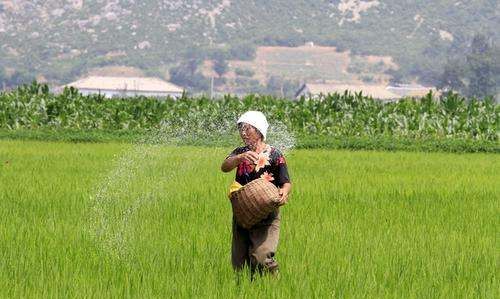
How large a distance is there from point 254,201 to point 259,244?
0.38m

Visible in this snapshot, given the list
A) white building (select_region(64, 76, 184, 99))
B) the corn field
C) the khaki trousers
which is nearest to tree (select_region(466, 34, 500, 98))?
white building (select_region(64, 76, 184, 99))

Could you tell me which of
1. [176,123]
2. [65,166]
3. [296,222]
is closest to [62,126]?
[176,123]

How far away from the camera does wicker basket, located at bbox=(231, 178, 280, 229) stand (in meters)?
6.37

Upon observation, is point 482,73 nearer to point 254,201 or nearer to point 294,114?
point 294,114

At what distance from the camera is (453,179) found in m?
16.4

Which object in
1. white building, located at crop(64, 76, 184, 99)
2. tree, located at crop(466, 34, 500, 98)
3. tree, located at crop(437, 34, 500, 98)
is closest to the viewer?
tree, located at crop(466, 34, 500, 98)

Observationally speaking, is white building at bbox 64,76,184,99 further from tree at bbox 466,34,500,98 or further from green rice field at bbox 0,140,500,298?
green rice field at bbox 0,140,500,298

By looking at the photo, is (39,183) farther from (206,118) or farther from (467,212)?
(206,118)

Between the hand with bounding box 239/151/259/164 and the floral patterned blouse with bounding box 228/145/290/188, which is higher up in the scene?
the hand with bounding box 239/151/259/164

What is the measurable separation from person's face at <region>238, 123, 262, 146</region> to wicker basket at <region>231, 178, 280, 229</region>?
0.84 ft

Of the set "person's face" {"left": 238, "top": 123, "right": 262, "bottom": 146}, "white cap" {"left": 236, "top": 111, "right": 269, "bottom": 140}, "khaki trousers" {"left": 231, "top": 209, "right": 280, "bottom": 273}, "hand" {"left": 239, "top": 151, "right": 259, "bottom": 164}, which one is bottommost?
"khaki trousers" {"left": 231, "top": 209, "right": 280, "bottom": 273}

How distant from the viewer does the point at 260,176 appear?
6.62m

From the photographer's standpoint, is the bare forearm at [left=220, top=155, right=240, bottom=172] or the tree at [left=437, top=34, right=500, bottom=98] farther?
the tree at [left=437, top=34, right=500, bottom=98]

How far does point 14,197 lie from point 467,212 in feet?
16.9
